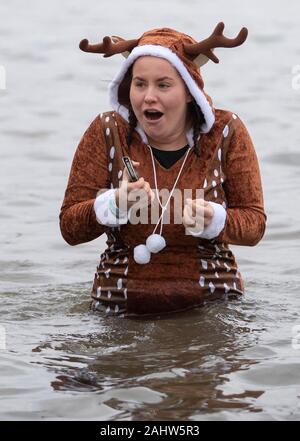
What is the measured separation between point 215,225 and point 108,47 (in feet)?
2.86

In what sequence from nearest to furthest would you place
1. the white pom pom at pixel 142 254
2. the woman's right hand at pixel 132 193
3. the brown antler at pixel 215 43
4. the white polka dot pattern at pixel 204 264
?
the woman's right hand at pixel 132 193 < the brown antler at pixel 215 43 < the white pom pom at pixel 142 254 < the white polka dot pattern at pixel 204 264

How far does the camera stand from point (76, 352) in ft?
18.1

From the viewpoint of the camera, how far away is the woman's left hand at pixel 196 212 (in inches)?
211

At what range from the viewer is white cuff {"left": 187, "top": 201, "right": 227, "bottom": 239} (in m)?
5.53

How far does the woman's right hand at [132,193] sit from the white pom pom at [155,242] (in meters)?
0.24

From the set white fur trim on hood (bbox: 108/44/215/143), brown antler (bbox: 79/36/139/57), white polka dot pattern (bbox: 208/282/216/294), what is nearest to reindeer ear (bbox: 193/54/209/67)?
white fur trim on hood (bbox: 108/44/215/143)

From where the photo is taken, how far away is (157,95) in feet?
18.3

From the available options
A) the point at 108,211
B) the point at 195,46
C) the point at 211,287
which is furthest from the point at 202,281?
the point at 195,46

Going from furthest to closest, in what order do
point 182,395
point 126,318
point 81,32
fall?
1. point 81,32
2. point 126,318
3. point 182,395

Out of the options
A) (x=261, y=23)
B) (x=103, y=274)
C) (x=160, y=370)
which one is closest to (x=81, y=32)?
(x=261, y=23)

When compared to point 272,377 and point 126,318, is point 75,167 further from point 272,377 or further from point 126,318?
point 272,377

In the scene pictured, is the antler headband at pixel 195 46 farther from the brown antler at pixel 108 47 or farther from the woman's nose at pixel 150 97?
the woman's nose at pixel 150 97

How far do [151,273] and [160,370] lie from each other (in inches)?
27.4

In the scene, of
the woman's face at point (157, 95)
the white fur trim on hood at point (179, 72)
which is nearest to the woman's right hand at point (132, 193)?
the woman's face at point (157, 95)
